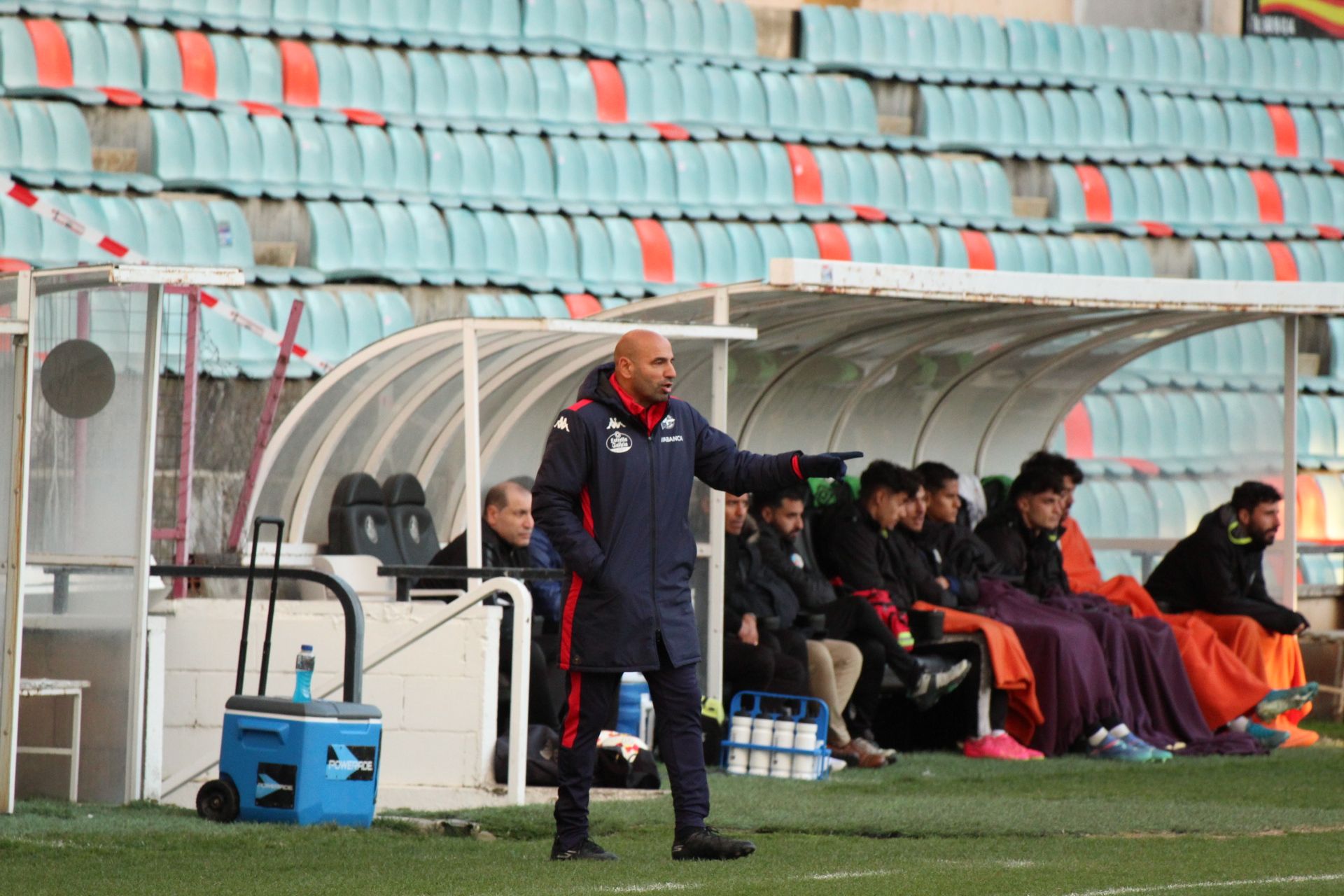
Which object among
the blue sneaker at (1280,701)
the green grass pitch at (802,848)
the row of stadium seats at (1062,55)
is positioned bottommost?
the green grass pitch at (802,848)

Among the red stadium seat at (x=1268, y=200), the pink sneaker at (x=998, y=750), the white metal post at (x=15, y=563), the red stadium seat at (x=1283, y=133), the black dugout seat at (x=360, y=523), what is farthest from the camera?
the red stadium seat at (x=1283, y=133)

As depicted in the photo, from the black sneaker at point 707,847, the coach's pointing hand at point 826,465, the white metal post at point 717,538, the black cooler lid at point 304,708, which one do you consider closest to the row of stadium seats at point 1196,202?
the white metal post at point 717,538

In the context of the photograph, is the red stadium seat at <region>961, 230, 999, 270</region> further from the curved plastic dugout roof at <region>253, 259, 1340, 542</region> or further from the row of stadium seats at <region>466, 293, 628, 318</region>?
the curved plastic dugout roof at <region>253, 259, 1340, 542</region>

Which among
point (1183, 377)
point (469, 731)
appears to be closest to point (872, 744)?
point (469, 731)

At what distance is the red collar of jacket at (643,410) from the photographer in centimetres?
600

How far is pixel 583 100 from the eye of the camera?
53.7 feet

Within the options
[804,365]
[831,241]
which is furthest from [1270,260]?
[804,365]

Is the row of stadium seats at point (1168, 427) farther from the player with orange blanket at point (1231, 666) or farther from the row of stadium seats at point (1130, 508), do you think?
the player with orange blanket at point (1231, 666)

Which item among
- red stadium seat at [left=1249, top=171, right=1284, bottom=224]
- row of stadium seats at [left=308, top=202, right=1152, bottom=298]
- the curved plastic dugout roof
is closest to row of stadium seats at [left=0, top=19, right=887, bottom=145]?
row of stadium seats at [left=308, top=202, right=1152, bottom=298]

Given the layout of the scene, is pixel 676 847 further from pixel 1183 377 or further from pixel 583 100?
pixel 1183 377

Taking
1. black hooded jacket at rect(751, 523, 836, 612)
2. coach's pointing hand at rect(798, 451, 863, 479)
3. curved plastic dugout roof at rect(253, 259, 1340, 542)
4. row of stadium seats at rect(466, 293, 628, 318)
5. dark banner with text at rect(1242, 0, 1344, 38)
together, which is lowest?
black hooded jacket at rect(751, 523, 836, 612)

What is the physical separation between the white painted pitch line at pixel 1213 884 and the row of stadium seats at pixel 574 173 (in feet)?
33.7

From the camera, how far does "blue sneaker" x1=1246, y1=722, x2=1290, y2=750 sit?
10.7 meters

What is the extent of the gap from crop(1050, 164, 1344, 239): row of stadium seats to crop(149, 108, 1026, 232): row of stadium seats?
65 centimetres
